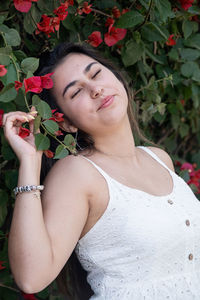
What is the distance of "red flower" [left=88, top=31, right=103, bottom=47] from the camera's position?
5.45 ft

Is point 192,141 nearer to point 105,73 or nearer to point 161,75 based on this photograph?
point 161,75

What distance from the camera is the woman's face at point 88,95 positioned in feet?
4.61

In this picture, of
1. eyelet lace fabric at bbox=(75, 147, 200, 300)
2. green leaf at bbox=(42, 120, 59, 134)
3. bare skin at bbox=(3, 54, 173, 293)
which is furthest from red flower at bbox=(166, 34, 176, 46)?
green leaf at bbox=(42, 120, 59, 134)

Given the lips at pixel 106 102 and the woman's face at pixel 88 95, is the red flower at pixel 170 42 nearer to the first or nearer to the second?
the woman's face at pixel 88 95

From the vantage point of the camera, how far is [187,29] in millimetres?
1936

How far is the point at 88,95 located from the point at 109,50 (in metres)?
0.56

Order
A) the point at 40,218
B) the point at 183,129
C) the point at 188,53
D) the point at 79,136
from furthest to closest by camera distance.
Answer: the point at 183,129 → the point at 188,53 → the point at 79,136 → the point at 40,218

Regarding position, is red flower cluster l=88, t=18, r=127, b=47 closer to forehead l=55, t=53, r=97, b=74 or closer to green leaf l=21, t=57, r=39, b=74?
forehead l=55, t=53, r=97, b=74

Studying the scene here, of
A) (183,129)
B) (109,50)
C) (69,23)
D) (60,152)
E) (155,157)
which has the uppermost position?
(69,23)

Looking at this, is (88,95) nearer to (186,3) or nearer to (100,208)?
(100,208)

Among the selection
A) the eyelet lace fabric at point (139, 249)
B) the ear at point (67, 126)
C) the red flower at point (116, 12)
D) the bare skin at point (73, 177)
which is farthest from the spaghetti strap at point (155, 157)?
the red flower at point (116, 12)

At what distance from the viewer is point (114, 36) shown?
1.73 metres

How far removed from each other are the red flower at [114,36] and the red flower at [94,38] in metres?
0.05

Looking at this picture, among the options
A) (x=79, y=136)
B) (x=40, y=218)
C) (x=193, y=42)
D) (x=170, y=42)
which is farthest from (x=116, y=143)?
(x=193, y=42)
